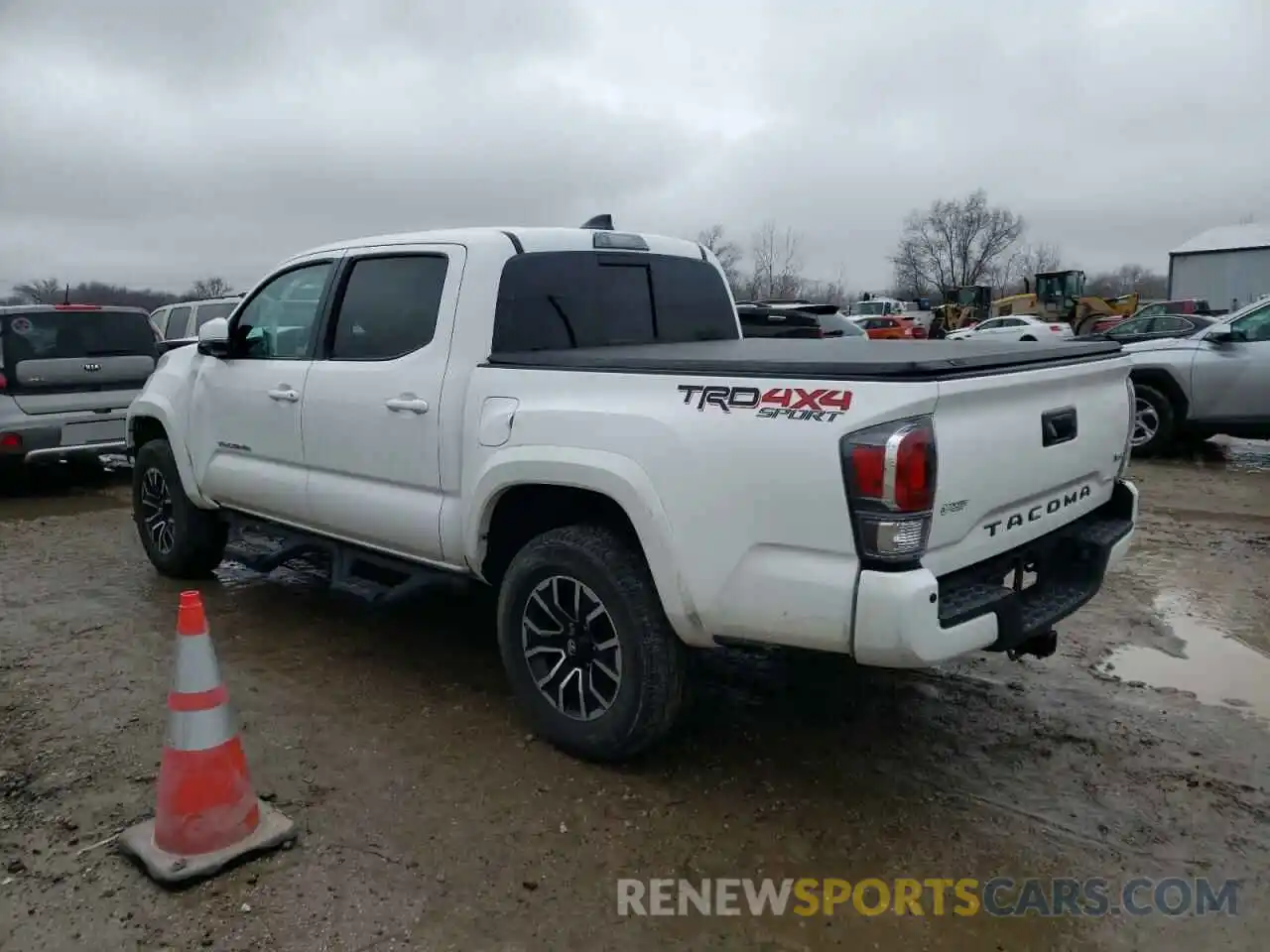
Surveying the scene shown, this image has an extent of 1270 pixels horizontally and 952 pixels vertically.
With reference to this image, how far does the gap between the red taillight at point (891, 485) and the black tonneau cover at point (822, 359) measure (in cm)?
18

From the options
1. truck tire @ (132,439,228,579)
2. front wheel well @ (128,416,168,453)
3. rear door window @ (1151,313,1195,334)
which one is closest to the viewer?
truck tire @ (132,439,228,579)

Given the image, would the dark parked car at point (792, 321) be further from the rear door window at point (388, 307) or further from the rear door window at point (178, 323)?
the rear door window at point (178, 323)

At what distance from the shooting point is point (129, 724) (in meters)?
3.88

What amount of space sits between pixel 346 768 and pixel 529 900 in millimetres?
1061

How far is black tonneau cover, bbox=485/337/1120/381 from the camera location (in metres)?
2.80

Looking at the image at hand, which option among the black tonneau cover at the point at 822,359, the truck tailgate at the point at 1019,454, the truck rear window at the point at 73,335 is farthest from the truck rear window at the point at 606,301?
the truck rear window at the point at 73,335

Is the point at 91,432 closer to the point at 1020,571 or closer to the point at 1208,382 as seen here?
the point at 1020,571

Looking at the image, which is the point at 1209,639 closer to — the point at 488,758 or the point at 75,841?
the point at 488,758

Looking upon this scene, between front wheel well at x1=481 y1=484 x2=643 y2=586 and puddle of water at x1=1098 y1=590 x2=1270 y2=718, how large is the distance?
2.54 metres

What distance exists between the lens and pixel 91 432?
862 cm

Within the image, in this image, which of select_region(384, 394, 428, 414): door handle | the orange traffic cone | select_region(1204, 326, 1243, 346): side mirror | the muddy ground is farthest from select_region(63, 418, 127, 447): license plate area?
select_region(1204, 326, 1243, 346): side mirror

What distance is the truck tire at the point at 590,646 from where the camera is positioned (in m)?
3.28

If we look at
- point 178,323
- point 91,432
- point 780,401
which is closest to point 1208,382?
point 780,401

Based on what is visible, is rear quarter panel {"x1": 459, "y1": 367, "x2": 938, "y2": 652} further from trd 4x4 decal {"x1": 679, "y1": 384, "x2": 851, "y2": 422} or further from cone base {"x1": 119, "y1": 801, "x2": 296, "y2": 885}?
cone base {"x1": 119, "y1": 801, "x2": 296, "y2": 885}
